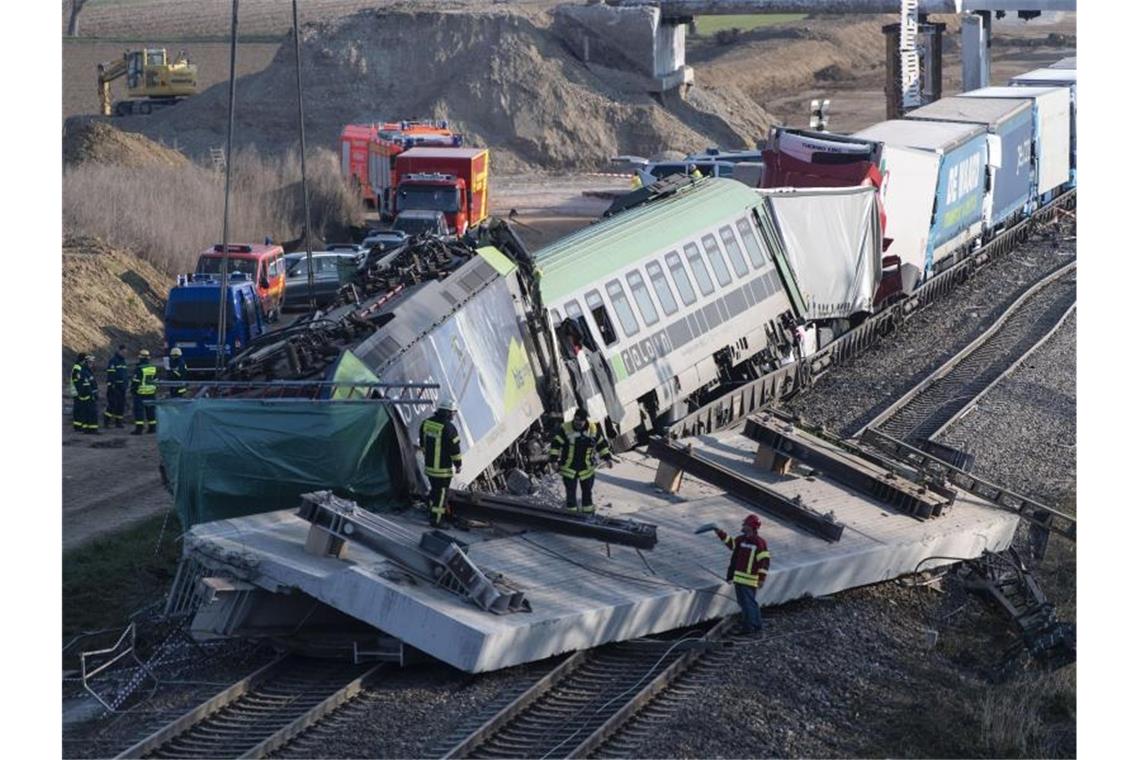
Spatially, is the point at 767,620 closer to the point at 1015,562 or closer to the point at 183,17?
the point at 1015,562

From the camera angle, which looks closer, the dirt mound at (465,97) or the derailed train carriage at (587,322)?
the derailed train carriage at (587,322)

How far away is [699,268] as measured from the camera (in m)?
25.0

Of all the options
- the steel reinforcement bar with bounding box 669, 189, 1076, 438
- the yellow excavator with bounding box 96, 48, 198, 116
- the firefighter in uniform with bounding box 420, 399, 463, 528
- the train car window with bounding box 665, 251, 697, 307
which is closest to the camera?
the firefighter in uniform with bounding box 420, 399, 463, 528

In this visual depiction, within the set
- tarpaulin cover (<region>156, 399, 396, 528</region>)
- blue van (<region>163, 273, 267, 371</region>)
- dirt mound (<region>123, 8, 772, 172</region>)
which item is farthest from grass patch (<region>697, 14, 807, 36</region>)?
tarpaulin cover (<region>156, 399, 396, 528</region>)

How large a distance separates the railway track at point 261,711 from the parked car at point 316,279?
19.7 metres

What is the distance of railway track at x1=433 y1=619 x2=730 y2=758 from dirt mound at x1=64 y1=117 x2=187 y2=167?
103 feet

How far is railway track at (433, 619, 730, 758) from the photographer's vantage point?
14.4m

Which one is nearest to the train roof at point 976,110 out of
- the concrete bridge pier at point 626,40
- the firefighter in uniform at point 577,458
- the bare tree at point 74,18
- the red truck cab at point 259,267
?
the red truck cab at point 259,267

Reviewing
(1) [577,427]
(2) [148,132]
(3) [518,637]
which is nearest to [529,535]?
(1) [577,427]

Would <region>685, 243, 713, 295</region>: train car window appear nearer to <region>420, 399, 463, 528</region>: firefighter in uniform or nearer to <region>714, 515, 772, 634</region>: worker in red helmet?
<region>420, 399, 463, 528</region>: firefighter in uniform

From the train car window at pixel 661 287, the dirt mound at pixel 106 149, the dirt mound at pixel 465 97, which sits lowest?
the train car window at pixel 661 287

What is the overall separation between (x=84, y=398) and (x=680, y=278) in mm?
8226

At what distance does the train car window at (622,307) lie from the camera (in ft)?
75.4

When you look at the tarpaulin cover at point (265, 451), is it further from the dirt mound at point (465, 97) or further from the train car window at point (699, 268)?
the dirt mound at point (465, 97)
